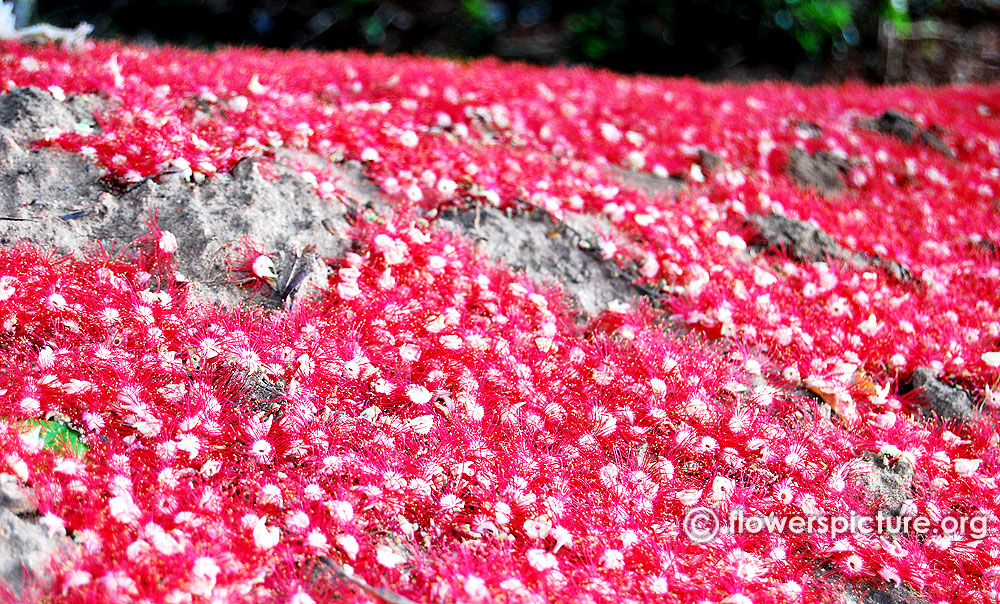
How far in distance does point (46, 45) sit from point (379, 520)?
4123mm

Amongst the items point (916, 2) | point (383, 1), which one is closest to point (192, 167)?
point (383, 1)

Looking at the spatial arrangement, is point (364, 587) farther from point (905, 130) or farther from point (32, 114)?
point (905, 130)

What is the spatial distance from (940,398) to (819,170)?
8.19ft

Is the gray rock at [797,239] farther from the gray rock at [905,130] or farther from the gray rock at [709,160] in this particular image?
the gray rock at [905,130]

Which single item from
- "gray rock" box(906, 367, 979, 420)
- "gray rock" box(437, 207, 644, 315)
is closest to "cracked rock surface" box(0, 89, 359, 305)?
"gray rock" box(437, 207, 644, 315)

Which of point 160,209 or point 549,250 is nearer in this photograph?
point 160,209

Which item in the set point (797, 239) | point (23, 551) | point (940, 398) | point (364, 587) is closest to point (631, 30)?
point (797, 239)

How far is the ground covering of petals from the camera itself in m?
2.33

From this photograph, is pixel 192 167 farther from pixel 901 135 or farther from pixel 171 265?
pixel 901 135

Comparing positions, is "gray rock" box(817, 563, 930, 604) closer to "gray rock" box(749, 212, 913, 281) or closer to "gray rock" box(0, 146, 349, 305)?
"gray rock" box(749, 212, 913, 281)

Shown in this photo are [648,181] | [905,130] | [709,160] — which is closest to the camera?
[648,181]

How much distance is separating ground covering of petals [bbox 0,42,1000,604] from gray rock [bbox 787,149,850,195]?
1.40ft

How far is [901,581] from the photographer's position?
2.62m

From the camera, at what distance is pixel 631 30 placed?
9.30m
